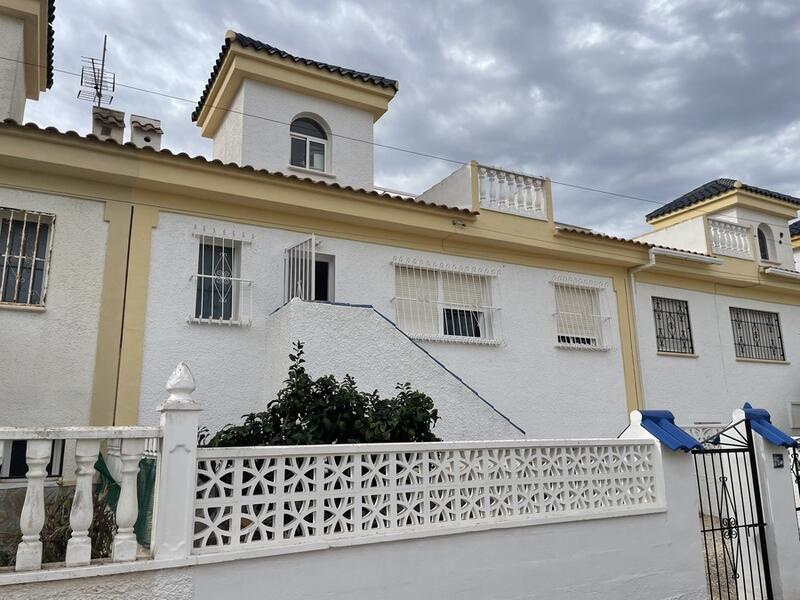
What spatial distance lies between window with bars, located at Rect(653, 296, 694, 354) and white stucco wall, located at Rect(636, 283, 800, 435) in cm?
12

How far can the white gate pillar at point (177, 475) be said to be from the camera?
3.62 meters

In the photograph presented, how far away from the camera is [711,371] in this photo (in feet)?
40.3

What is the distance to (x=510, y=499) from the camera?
199 inches

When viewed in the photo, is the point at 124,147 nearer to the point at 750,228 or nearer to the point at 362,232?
the point at 362,232

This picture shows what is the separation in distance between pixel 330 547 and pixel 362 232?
18.1 ft

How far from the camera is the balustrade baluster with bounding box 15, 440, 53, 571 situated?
3.26m

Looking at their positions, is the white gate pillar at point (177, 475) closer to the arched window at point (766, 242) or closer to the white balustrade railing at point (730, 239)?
the white balustrade railing at point (730, 239)

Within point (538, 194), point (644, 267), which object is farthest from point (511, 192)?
point (644, 267)

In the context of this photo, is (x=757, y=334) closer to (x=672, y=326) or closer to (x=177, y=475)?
(x=672, y=326)

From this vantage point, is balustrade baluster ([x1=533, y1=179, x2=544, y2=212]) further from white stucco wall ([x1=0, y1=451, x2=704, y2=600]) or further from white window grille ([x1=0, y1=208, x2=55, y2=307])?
white window grille ([x1=0, y1=208, x2=55, y2=307])

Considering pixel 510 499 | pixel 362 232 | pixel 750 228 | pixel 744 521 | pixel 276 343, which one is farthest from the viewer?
pixel 750 228

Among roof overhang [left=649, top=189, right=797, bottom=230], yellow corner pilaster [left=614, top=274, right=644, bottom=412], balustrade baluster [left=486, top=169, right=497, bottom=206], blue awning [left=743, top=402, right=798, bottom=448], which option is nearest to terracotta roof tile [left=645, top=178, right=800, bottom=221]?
roof overhang [left=649, top=189, right=797, bottom=230]

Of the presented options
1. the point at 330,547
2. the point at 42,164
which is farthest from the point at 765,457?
the point at 42,164

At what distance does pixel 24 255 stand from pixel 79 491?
4.45 metres
